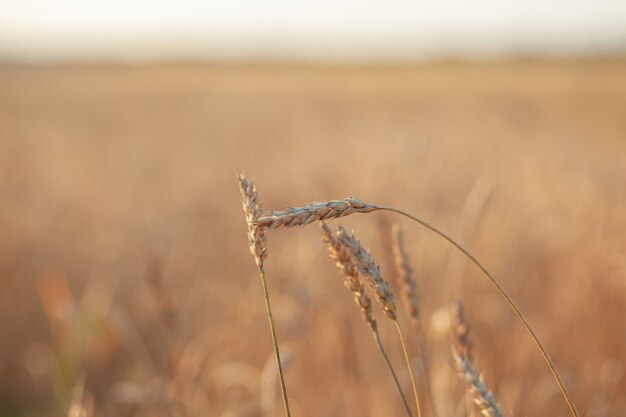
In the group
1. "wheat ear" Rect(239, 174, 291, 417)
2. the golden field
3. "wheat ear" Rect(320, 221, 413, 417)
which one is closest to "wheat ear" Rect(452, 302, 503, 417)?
"wheat ear" Rect(320, 221, 413, 417)

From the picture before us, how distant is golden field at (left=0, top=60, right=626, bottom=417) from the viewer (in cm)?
177

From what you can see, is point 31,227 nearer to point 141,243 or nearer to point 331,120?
point 141,243

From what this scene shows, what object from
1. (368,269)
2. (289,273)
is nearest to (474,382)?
(368,269)

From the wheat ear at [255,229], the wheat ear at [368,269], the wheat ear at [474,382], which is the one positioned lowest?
the wheat ear at [474,382]

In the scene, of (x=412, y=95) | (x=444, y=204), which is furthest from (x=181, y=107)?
(x=444, y=204)

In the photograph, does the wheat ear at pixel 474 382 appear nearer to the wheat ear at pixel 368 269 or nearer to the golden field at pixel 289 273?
the wheat ear at pixel 368 269

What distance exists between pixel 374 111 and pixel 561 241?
10.5 meters

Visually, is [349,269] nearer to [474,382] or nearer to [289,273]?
[474,382]

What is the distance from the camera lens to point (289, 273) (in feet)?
6.86

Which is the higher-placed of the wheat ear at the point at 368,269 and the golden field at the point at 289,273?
the golden field at the point at 289,273

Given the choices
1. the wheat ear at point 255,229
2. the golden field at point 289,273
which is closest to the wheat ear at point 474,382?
the wheat ear at point 255,229

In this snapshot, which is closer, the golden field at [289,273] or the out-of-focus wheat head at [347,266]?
the out-of-focus wheat head at [347,266]

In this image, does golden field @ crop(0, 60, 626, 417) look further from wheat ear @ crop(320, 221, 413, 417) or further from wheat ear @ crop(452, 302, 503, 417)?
wheat ear @ crop(320, 221, 413, 417)

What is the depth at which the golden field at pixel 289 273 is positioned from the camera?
177 cm
